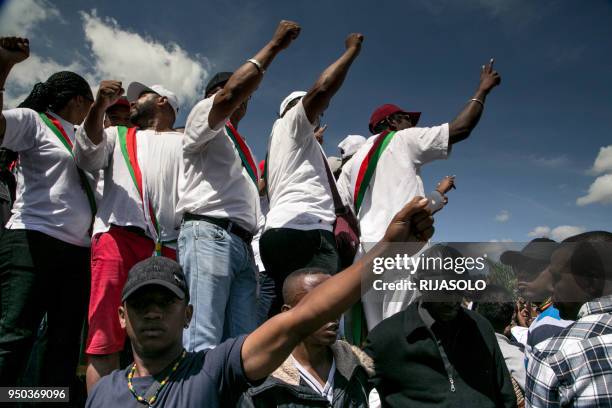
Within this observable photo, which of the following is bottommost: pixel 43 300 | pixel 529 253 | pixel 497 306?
pixel 43 300

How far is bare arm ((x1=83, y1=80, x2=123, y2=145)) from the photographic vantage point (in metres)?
2.87

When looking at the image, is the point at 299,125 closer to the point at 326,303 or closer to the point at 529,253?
the point at 326,303

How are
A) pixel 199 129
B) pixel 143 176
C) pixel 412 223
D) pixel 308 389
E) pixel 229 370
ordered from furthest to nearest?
1. pixel 143 176
2. pixel 199 129
3. pixel 308 389
4. pixel 229 370
5. pixel 412 223

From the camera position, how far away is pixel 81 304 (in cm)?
312

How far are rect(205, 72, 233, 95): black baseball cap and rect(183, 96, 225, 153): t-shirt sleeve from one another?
553mm

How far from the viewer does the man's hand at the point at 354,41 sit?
285cm

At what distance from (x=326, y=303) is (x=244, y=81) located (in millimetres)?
1475

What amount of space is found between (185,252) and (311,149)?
3.62 ft

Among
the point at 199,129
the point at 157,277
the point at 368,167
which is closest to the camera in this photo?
the point at 157,277

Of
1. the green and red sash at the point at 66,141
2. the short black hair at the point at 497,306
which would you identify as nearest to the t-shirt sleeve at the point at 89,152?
the green and red sash at the point at 66,141

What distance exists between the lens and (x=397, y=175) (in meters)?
3.43

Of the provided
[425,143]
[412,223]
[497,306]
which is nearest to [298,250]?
[425,143]

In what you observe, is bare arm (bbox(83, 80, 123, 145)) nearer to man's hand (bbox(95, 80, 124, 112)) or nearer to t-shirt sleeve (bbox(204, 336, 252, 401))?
man's hand (bbox(95, 80, 124, 112))

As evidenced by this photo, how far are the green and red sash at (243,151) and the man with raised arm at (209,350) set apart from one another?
1.17 m
